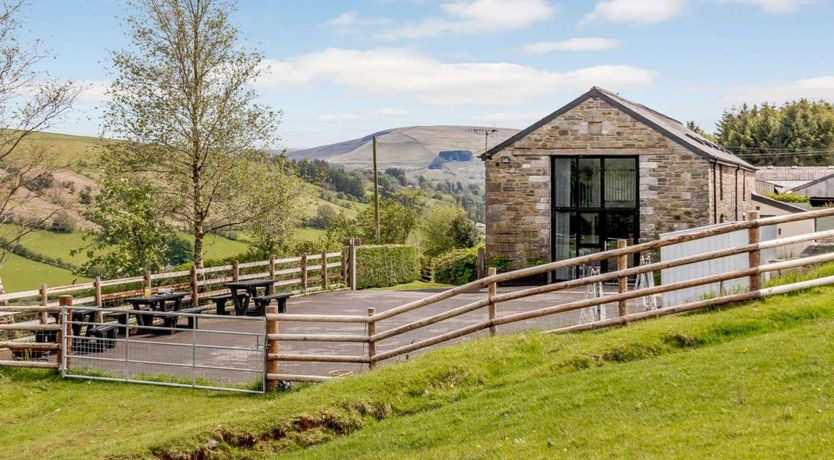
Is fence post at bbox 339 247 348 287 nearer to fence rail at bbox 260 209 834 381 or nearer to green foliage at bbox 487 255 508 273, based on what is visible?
green foliage at bbox 487 255 508 273

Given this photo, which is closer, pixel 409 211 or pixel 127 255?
pixel 127 255

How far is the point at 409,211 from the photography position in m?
54.9

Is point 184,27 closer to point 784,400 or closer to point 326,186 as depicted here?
point 784,400

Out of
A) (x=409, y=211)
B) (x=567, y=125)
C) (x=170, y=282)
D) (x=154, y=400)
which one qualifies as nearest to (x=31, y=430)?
(x=154, y=400)

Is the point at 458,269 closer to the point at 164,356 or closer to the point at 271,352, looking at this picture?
the point at 164,356

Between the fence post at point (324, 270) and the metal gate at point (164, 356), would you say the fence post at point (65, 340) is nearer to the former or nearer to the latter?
the metal gate at point (164, 356)

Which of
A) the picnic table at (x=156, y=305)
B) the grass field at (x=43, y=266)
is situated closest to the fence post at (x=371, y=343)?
the picnic table at (x=156, y=305)

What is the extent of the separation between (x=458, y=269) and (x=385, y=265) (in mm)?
3713

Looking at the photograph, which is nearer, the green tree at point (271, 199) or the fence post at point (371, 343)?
the fence post at point (371, 343)

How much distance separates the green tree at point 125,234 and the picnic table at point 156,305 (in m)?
2.03

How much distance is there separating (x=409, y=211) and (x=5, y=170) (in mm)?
36381

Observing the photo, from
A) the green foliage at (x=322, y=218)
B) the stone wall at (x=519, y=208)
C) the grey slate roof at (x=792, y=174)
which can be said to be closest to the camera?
the stone wall at (x=519, y=208)

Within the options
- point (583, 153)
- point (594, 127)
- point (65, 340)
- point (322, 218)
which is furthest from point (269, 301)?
point (322, 218)

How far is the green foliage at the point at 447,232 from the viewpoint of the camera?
57.6 metres
